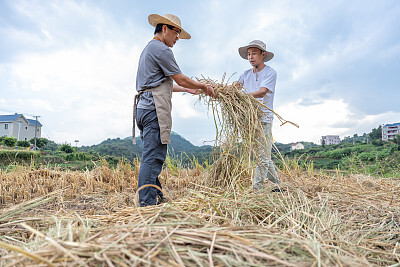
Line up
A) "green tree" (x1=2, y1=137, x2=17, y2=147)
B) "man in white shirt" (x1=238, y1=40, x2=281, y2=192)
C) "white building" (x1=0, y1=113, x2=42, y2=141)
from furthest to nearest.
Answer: "white building" (x1=0, y1=113, x2=42, y2=141) → "green tree" (x1=2, y1=137, x2=17, y2=147) → "man in white shirt" (x1=238, y1=40, x2=281, y2=192)

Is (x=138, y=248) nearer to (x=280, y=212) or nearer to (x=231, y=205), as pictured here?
(x=231, y=205)

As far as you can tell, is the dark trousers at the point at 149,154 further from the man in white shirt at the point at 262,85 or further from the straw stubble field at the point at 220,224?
the man in white shirt at the point at 262,85

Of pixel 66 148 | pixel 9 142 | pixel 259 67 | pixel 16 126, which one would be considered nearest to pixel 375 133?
pixel 259 67

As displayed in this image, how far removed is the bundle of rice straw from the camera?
8.25ft

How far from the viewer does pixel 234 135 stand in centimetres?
256

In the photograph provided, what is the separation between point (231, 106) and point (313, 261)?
1772mm

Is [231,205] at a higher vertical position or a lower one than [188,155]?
lower

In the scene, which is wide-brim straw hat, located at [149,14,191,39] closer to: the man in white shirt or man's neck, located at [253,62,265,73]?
the man in white shirt

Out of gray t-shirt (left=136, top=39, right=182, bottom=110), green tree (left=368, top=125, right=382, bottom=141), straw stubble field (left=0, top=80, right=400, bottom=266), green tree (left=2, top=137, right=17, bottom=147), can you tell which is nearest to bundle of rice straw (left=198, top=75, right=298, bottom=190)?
straw stubble field (left=0, top=80, right=400, bottom=266)

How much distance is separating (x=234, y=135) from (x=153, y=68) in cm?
102

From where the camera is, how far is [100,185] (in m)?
3.66

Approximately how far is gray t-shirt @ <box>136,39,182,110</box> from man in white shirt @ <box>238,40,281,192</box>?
1.02 meters

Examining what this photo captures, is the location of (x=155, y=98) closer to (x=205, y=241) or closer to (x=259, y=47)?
(x=259, y=47)

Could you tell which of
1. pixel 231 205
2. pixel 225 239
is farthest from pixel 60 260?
pixel 231 205
